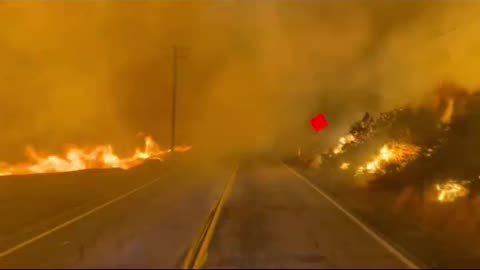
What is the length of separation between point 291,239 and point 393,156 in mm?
14587

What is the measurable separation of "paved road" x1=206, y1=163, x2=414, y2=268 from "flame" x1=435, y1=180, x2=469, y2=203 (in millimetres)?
3561

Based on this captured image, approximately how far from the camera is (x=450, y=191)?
63.7 ft

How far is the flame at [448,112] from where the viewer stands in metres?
22.0

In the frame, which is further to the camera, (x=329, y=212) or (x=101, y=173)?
(x=101, y=173)

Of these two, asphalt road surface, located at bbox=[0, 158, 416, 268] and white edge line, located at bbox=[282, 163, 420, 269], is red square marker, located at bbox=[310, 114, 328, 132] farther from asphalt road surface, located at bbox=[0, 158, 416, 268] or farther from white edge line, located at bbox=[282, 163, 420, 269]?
white edge line, located at bbox=[282, 163, 420, 269]

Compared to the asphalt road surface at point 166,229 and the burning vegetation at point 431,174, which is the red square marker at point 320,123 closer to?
the burning vegetation at point 431,174

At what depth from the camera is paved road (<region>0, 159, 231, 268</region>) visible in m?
10.0

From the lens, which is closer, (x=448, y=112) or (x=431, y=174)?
(x=431, y=174)

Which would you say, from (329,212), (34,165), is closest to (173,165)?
(34,165)

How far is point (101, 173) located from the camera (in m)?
28.7

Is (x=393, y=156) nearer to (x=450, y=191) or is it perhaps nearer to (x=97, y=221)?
(x=450, y=191)

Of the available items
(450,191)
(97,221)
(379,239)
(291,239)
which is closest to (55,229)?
(97,221)

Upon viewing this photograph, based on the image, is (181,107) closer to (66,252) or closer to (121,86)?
(121,86)

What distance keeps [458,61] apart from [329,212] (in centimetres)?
1480
